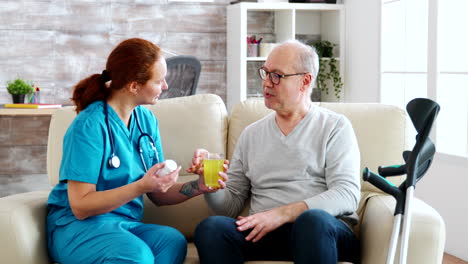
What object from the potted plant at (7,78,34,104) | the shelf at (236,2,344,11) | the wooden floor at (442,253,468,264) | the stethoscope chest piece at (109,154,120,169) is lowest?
the wooden floor at (442,253,468,264)

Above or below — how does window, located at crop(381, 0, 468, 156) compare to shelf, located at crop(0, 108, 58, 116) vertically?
above

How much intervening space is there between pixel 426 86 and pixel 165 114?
2.05 meters

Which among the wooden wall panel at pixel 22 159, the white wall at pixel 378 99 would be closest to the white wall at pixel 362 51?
the white wall at pixel 378 99

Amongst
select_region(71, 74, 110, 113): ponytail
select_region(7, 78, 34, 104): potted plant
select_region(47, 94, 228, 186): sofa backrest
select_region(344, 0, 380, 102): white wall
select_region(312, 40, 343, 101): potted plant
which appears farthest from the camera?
select_region(312, 40, 343, 101): potted plant

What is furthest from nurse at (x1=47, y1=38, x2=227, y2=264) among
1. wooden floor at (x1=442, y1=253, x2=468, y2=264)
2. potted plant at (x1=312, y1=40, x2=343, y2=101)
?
potted plant at (x1=312, y1=40, x2=343, y2=101)

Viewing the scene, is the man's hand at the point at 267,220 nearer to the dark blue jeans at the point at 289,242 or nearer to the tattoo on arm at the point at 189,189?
the dark blue jeans at the point at 289,242

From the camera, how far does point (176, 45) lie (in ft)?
17.8

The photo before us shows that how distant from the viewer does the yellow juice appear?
2172 mm

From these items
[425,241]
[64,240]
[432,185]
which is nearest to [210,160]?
[64,240]

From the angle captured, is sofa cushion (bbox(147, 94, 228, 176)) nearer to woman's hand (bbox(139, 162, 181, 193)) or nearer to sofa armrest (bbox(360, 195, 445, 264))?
woman's hand (bbox(139, 162, 181, 193))

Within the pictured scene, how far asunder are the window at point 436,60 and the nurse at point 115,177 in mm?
2051

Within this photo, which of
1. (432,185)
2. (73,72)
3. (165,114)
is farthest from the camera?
(73,72)

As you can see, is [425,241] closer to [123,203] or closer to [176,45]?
[123,203]

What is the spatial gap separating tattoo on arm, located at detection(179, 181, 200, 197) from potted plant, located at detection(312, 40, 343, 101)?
3092 mm
